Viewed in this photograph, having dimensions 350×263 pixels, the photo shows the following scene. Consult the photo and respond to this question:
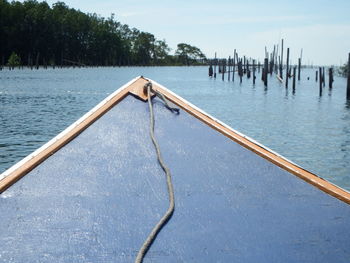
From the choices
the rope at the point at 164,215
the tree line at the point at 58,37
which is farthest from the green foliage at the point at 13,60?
the rope at the point at 164,215

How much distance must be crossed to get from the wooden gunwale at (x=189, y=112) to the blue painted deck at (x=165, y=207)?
0.12 ft

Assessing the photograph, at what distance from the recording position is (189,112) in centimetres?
307

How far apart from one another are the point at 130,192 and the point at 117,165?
248 mm

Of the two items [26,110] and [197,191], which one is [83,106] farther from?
[197,191]

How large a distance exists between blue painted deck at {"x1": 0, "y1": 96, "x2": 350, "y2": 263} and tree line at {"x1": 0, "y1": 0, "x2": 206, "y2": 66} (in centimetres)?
9334

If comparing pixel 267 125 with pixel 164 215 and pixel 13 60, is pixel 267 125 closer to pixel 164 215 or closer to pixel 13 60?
pixel 164 215

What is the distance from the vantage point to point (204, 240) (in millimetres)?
2068

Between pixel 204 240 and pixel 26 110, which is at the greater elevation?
pixel 204 240

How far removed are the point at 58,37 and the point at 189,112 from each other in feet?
359

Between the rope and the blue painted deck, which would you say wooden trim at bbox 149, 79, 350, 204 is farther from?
the rope

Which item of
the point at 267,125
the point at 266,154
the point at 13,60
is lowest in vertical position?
the point at 267,125

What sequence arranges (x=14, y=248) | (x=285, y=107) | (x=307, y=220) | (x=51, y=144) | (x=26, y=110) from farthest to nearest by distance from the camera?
(x=285, y=107)
(x=26, y=110)
(x=51, y=144)
(x=307, y=220)
(x=14, y=248)

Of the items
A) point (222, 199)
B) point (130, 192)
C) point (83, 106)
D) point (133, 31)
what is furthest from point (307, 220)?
point (133, 31)

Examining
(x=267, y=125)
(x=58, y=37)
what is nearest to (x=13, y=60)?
(x=58, y=37)
